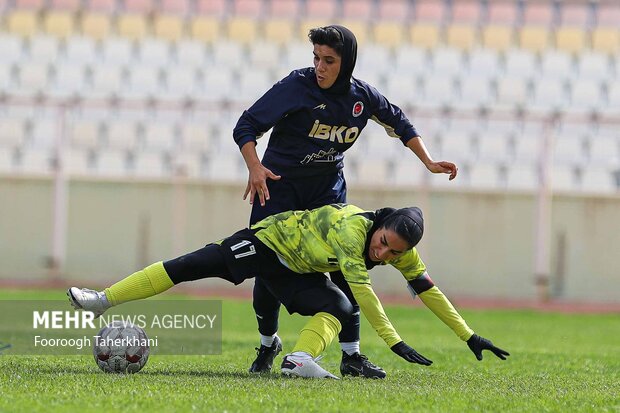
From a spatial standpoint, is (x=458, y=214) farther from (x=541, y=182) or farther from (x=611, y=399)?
(x=611, y=399)

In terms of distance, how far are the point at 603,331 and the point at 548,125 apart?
437 centimetres

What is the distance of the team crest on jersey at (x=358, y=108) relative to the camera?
276 inches

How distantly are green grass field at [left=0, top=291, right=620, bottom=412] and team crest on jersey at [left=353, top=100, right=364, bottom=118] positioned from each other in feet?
5.40

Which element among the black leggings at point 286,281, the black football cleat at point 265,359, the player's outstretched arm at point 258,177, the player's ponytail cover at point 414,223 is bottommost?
the black football cleat at point 265,359

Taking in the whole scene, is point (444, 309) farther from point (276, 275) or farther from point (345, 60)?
point (345, 60)

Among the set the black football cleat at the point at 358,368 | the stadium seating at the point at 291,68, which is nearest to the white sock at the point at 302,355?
the black football cleat at the point at 358,368

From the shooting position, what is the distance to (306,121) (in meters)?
6.90

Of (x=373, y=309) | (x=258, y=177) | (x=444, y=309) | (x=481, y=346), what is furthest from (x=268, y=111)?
(x=481, y=346)

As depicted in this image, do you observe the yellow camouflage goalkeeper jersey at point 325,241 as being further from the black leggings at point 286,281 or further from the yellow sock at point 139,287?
the yellow sock at point 139,287

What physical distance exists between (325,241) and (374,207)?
31.8ft

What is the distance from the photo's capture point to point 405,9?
20422mm

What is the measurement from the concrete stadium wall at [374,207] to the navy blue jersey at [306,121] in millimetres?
9026

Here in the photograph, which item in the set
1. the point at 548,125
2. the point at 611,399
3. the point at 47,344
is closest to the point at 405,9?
the point at 548,125

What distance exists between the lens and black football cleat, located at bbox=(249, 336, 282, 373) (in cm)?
700
